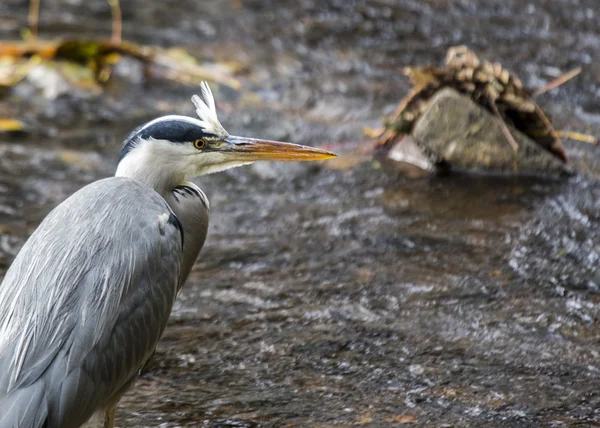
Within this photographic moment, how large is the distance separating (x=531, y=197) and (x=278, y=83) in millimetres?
3067

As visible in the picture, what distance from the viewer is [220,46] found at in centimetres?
947

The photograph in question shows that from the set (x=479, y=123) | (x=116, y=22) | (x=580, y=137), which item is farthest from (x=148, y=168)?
(x=116, y=22)

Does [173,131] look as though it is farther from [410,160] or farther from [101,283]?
[410,160]

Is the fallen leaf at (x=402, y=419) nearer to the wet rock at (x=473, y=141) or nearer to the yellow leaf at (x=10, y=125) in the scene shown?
the wet rock at (x=473, y=141)

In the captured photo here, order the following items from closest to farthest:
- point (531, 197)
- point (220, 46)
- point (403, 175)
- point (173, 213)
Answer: point (173, 213) → point (531, 197) → point (403, 175) → point (220, 46)

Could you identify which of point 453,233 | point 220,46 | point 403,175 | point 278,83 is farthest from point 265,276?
point 220,46

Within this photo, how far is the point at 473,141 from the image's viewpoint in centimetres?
684

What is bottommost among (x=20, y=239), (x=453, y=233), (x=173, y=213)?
(x=20, y=239)

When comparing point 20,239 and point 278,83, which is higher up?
point 278,83

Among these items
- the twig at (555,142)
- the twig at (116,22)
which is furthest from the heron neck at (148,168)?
the twig at (116,22)

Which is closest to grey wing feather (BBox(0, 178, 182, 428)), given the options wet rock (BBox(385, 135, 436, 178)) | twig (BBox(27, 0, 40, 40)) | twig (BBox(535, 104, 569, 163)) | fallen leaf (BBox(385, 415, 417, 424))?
fallen leaf (BBox(385, 415, 417, 424))

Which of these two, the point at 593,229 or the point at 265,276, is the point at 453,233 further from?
the point at 265,276

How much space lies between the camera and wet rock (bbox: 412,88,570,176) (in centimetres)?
675

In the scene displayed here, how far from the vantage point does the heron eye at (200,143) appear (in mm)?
4387
